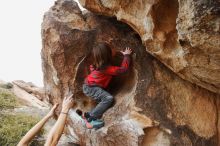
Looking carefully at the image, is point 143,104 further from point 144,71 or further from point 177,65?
point 177,65

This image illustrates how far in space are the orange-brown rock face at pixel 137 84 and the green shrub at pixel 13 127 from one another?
827 centimetres

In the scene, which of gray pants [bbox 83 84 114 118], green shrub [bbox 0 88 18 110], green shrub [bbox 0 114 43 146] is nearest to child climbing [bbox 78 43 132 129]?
gray pants [bbox 83 84 114 118]

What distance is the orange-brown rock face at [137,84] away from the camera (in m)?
6.70

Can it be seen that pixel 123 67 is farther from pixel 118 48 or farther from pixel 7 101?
pixel 7 101

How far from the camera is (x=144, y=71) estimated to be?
7031mm

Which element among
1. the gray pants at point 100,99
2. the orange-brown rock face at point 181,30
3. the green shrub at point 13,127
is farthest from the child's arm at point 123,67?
the green shrub at point 13,127

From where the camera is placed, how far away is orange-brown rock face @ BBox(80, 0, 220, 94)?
4.59 m

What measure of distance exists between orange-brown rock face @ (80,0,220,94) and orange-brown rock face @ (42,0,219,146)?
0.07ft

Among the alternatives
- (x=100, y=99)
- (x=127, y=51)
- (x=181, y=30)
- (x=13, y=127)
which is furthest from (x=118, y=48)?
(x=13, y=127)

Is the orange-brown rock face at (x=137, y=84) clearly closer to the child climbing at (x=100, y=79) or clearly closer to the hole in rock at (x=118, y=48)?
the hole in rock at (x=118, y=48)

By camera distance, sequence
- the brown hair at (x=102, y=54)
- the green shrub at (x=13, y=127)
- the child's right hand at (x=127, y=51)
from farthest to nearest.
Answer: the green shrub at (x=13, y=127)
the child's right hand at (x=127, y=51)
the brown hair at (x=102, y=54)

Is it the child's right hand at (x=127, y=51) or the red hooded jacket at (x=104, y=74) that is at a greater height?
the child's right hand at (x=127, y=51)

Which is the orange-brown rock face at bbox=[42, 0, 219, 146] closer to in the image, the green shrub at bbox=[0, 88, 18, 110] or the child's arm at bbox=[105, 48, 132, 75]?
the child's arm at bbox=[105, 48, 132, 75]

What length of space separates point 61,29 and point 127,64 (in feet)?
5.50
